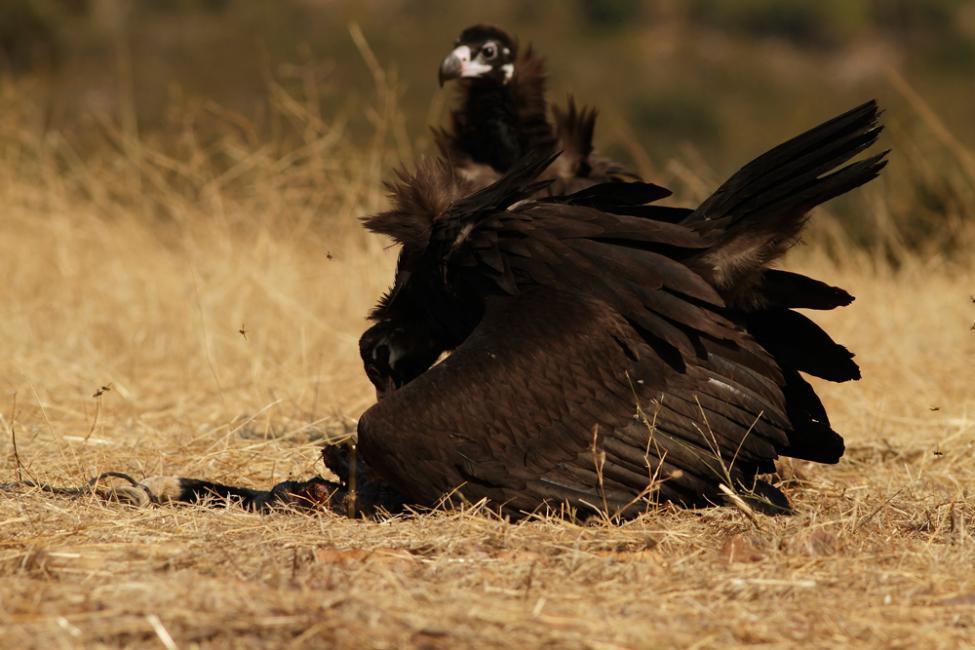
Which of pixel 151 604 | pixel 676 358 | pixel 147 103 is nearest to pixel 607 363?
pixel 676 358

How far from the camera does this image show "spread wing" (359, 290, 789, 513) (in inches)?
168

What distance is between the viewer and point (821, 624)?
329 cm

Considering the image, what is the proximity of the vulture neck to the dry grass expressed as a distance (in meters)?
1.28

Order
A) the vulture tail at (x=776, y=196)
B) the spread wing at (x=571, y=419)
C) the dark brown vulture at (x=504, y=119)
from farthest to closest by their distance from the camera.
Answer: the dark brown vulture at (x=504, y=119) → the vulture tail at (x=776, y=196) → the spread wing at (x=571, y=419)

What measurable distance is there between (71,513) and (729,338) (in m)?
2.06

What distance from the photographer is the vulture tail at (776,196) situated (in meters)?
4.52

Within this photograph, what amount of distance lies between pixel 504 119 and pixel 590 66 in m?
41.2

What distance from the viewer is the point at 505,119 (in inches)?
263

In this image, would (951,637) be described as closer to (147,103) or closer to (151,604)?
(151,604)

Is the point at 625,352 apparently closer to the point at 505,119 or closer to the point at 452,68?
the point at 505,119

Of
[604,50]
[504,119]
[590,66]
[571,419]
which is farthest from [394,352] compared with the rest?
[604,50]

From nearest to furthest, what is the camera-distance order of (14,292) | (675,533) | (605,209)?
(675,533), (605,209), (14,292)

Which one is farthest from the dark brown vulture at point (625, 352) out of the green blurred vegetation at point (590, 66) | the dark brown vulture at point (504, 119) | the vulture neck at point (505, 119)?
the green blurred vegetation at point (590, 66)

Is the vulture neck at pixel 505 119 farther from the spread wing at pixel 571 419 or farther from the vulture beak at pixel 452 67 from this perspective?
the spread wing at pixel 571 419
